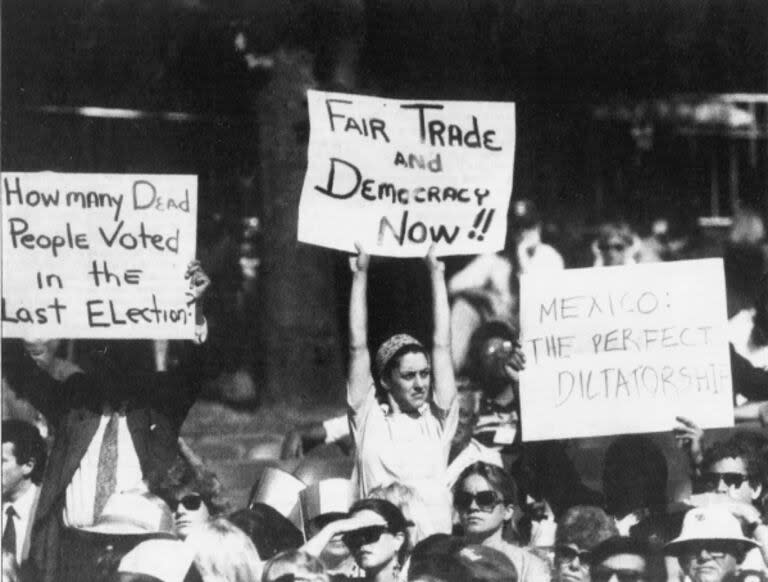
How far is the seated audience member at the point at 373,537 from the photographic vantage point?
5.82m

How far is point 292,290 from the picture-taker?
19.1 feet

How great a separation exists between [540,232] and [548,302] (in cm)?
29

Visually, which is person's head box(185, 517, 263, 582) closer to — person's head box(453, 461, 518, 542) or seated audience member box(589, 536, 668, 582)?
person's head box(453, 461, 518, 542)

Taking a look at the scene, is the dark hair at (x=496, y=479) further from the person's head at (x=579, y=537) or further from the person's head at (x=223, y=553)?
the person's head at (x=223, y=553)

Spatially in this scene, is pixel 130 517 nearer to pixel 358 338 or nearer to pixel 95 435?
pixel 95 435

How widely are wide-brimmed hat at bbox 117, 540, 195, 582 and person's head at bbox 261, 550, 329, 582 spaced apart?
0.33 meters

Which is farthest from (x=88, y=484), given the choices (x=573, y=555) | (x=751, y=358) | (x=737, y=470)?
(x=751, y=358)

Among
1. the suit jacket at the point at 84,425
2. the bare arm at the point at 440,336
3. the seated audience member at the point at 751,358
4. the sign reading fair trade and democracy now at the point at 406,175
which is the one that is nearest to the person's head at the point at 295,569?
the suit jacket at the point at 84,425

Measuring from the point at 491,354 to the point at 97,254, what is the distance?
1.63m

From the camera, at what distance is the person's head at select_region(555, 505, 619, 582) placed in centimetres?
589

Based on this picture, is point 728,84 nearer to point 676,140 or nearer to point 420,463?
point 676,140

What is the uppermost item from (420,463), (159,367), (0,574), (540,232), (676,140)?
(676,140)

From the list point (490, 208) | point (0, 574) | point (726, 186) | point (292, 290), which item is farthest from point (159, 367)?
point (726, 186)

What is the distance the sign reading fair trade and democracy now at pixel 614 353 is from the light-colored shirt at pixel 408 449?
35cm
